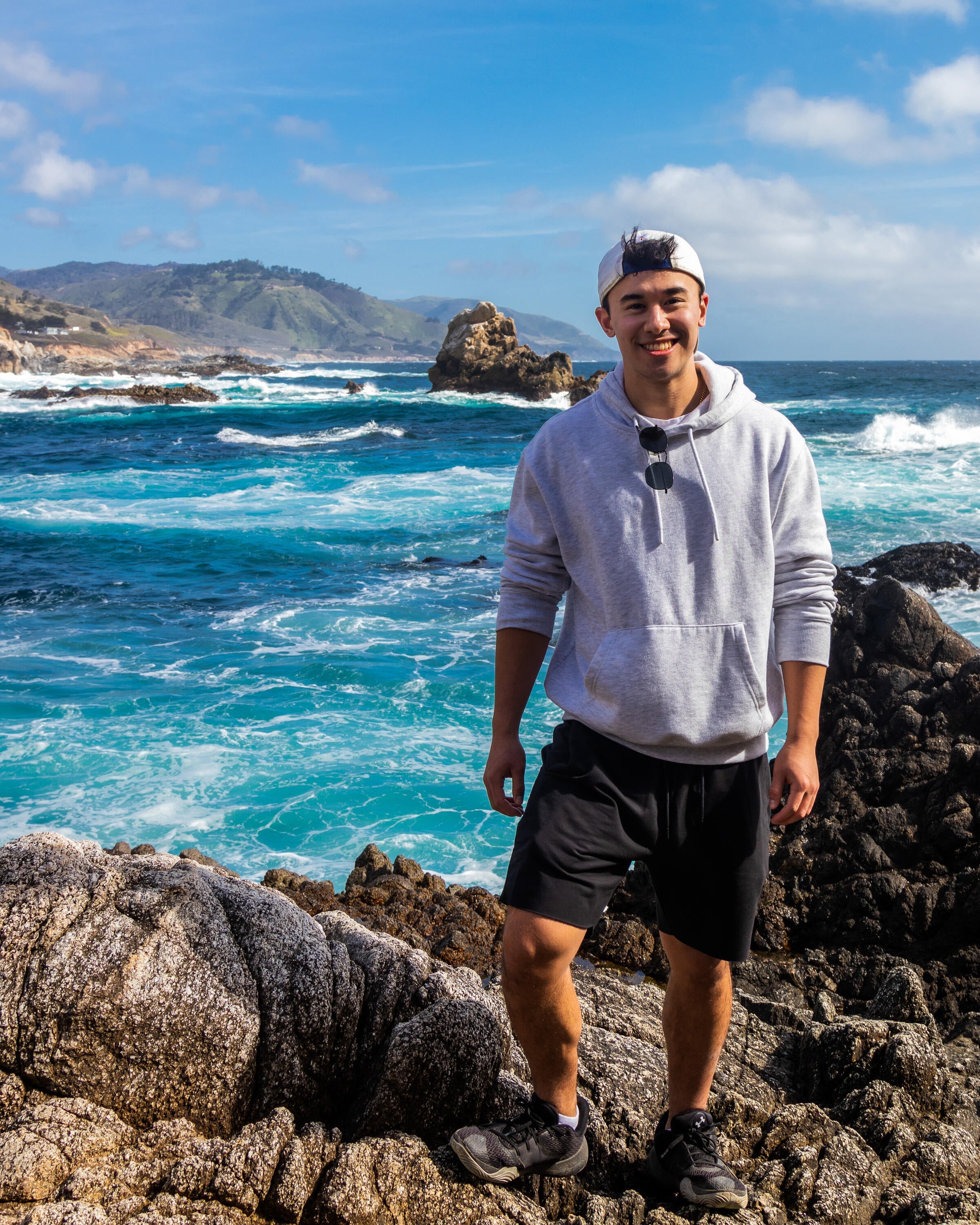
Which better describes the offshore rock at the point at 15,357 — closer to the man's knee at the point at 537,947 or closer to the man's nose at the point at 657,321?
the man's nose at the point at 657,321

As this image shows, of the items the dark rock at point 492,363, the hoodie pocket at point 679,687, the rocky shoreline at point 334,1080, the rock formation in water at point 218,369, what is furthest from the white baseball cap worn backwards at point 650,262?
the rock formation in water at point 218,369

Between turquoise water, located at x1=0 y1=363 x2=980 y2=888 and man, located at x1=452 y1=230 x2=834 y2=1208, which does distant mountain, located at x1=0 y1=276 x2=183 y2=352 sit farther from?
man, located at x1=452 y1=230 x2=834 y2=1208

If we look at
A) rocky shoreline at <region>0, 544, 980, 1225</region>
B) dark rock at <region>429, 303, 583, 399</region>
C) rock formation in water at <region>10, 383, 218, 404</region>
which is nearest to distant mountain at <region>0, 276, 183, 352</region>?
rock formation in water at <region>10, 383, 218, 404</region>

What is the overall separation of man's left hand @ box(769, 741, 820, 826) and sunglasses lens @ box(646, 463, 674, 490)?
65 cm

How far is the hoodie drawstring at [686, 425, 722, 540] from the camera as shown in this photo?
6.78 ft

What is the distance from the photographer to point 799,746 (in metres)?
2.12

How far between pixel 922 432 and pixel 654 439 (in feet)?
112

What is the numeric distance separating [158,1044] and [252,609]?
1046cm

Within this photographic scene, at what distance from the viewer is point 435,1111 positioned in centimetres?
225

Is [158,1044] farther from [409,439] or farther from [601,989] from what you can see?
[409,439]

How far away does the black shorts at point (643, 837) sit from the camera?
1.98m

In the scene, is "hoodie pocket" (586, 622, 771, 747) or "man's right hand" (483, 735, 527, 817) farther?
"man's right hand" (483, 735, 527, 817)

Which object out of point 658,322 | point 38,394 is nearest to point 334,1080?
point 658,322

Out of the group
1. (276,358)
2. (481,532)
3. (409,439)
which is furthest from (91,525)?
(276,358)
